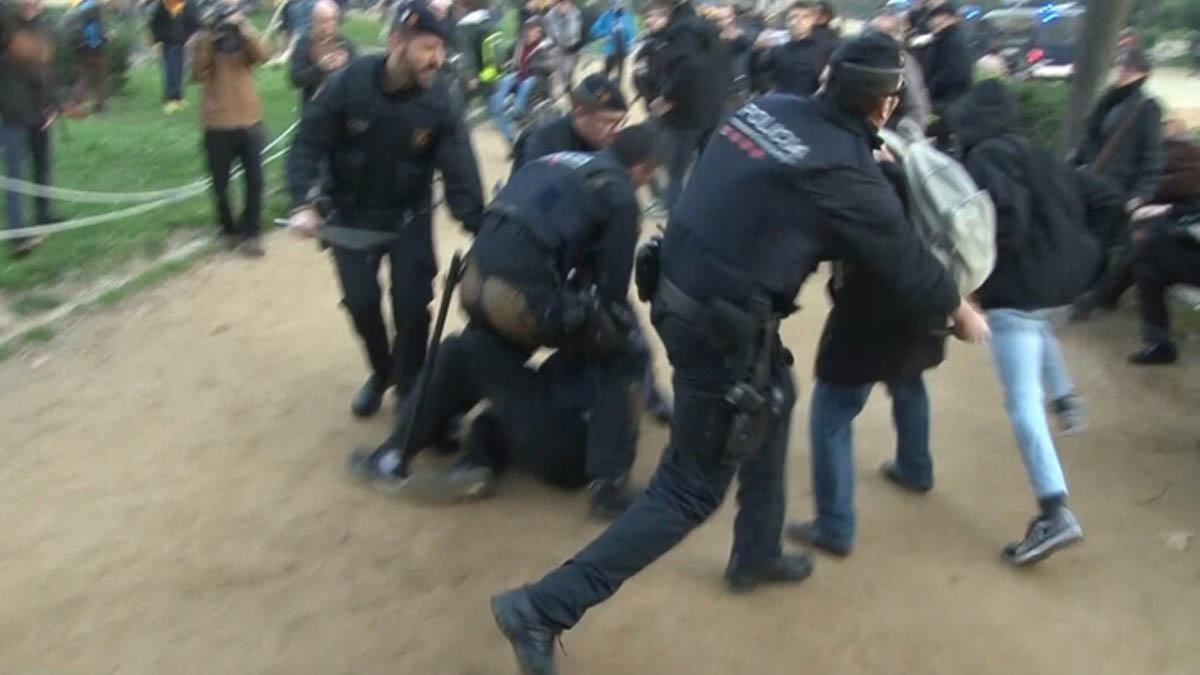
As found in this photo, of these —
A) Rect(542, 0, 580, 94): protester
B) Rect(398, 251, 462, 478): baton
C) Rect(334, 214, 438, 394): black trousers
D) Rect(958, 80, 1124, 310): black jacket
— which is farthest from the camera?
Rect(542, 0, 580, 94): protester

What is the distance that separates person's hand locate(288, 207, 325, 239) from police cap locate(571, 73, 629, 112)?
1151 mm

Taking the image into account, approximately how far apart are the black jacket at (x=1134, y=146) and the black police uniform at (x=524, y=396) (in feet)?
10.1

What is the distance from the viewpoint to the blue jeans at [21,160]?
7926 millimetres

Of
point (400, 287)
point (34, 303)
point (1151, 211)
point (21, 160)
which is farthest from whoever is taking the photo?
point (21, 160)

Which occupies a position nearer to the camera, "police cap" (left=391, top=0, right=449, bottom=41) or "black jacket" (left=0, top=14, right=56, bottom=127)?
"police cap" (left=391, top=0, right=449, bottom=41)

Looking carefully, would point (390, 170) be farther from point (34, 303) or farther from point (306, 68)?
point (306, 68)

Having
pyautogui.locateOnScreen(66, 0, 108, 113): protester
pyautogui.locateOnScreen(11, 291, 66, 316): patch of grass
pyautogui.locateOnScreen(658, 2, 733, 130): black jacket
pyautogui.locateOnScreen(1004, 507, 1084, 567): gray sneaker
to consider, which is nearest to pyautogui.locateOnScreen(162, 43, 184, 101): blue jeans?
pyautogui.locateOnScreen(66, 0, 108, 113): protester

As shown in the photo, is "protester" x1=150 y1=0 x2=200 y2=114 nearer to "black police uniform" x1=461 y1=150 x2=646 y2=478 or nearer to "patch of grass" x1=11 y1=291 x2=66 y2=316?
"patch of grass" x1=11 y1=291 x2=66 y2=316

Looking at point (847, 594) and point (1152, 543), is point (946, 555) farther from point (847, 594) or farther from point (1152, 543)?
point (1152, 543)

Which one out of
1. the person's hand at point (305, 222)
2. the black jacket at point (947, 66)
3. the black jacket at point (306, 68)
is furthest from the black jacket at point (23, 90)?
the black jacket at point (947, 66)

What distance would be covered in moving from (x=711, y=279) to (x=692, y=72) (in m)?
4.73

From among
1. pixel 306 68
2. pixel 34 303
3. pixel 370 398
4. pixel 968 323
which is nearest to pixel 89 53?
pixel 306 68

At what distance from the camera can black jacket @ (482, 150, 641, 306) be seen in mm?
4281

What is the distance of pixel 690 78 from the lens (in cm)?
788
